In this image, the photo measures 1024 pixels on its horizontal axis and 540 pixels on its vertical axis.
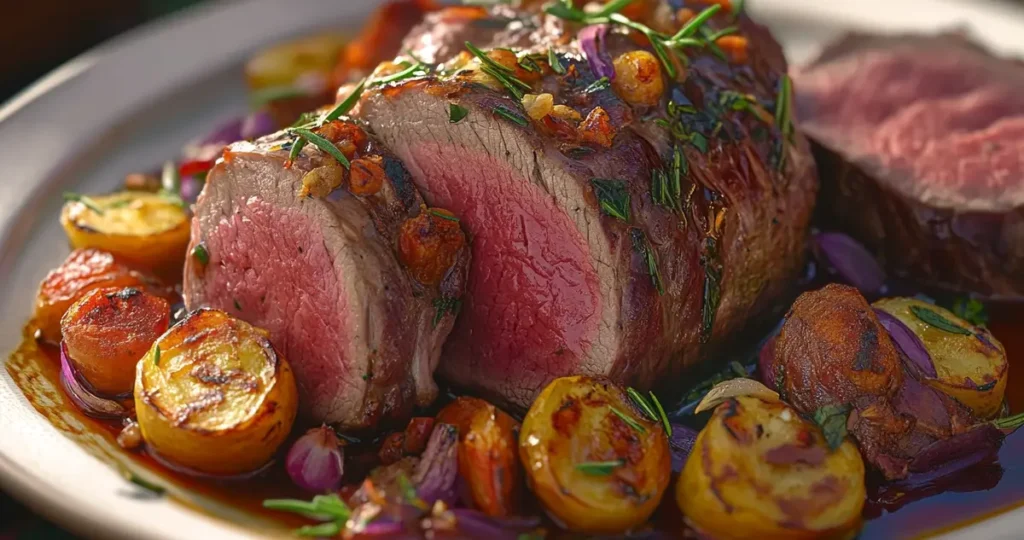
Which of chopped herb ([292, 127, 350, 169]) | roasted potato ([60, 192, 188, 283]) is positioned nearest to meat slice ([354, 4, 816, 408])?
chopped herb ([292, 127, 350, 169])

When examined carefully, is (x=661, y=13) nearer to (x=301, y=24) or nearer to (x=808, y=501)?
(x=808, y=501)

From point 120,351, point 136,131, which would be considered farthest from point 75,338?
point 136,131

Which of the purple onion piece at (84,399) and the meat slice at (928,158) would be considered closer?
the purple onion piece at (84,399)

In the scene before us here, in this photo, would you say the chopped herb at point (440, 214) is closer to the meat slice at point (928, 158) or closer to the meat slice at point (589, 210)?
the meat slice at point (589, 210)

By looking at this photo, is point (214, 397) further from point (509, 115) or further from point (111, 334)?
point (509, 115)

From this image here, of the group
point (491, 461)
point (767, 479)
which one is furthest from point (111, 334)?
point (767, 479)

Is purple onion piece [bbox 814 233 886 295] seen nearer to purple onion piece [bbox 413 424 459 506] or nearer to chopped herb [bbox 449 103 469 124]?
chopped herb [bbox 449 103 469 124]

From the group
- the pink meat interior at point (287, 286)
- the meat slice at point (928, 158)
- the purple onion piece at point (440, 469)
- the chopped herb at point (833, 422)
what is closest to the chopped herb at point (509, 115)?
the pink meat interior at point (287, 286)
